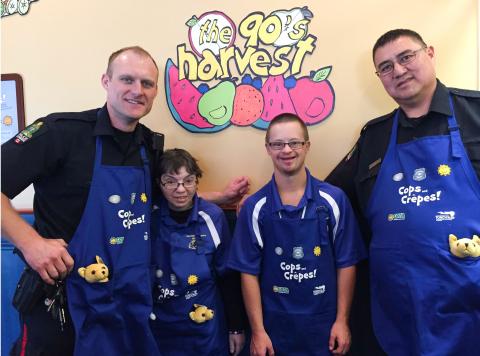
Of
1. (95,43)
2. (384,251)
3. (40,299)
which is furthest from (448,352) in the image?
(95,43)

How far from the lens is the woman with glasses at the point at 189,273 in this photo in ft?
4.29

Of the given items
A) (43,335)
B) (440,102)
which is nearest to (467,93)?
(440,102)

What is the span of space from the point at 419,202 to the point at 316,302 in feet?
1.50

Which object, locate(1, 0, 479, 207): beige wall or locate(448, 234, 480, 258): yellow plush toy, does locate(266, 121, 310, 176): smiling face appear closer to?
locate(1, 0, 479, 207): beige wall

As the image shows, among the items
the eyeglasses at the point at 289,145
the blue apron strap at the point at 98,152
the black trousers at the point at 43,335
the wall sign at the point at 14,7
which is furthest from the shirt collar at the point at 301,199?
the wall sign at the point at 14,7

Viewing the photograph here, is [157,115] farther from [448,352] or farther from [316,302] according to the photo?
[448,352]

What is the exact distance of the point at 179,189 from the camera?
133 centimetres

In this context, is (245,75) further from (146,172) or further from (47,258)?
(47,258)

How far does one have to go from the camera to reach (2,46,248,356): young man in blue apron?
1.17 meters

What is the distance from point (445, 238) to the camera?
3.58 feet

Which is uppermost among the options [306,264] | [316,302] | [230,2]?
[230,2]

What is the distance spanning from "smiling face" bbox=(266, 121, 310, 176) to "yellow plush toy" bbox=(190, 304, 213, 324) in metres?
0.54

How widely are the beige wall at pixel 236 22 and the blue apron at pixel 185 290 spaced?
1.22 feet

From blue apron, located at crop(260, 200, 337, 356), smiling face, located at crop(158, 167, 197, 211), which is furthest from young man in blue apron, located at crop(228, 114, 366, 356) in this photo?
smiling face, located at crop(158, 167, 197, 211)
